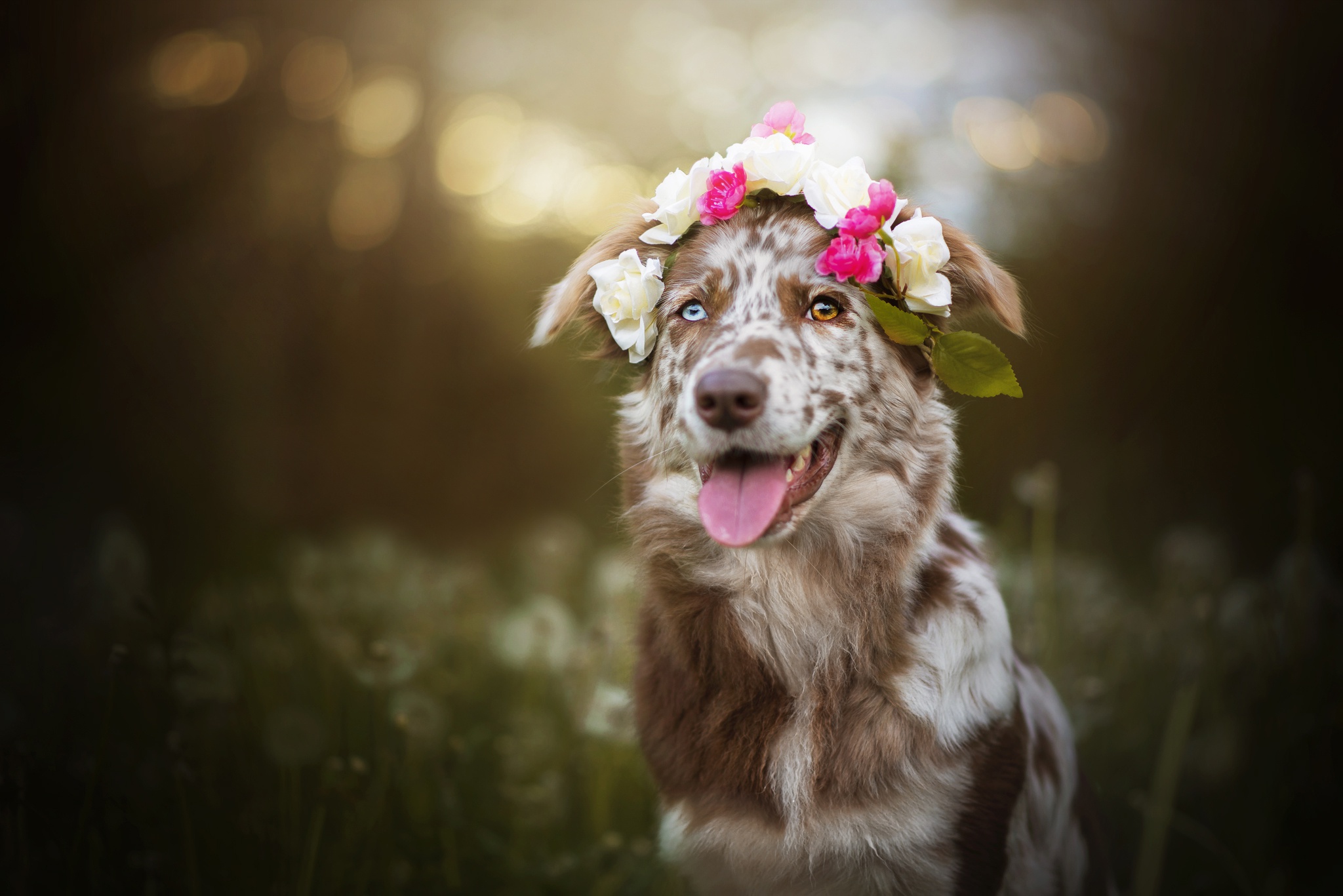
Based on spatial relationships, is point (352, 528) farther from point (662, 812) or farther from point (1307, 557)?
point (1307, 557)

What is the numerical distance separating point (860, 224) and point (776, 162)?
1.06 feet

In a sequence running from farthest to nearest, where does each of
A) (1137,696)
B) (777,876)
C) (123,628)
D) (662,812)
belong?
(1137,696) → (123,628) → (662,812) → (777,876)

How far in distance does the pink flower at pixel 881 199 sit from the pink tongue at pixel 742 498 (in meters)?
0.72

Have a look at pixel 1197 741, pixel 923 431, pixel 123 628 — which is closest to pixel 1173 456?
pixel 1197 741

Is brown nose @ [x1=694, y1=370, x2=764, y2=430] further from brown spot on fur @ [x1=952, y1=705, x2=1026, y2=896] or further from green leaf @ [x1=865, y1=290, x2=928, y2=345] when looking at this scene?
brown spot on fur @ [x1=952, y1=705, x2=1026, y2=896]

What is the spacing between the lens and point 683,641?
7.46 ft

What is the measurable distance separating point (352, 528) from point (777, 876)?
12.1 feet

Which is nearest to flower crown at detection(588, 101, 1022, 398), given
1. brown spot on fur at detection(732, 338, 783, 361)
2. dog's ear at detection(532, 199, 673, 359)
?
dog's ear at detection(532, 199, 673, 359)

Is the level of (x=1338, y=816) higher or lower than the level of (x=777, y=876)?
lower

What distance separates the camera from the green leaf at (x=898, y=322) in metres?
2.14

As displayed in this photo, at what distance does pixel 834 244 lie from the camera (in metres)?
2.07

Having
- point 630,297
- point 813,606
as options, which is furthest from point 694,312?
point 813,606

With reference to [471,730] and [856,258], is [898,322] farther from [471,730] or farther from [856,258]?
[471,730]

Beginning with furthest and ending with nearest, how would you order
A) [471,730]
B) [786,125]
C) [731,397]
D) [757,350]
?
[471,730]
[786,125]
[757,350]
[731,397]
